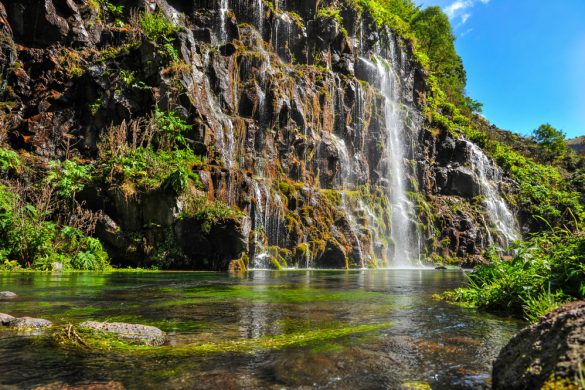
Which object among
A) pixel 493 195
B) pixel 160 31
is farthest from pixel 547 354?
pixel 493 195

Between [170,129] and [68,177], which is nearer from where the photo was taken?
[68,177]

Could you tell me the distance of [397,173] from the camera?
36219 mm

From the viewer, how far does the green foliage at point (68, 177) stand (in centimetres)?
1858

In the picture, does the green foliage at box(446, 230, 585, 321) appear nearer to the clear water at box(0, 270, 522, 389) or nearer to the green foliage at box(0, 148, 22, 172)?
the clear water at box(0, 270, 522, 389)

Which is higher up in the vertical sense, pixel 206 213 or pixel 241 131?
pixel 241 131

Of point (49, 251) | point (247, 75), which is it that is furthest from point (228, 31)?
point (49, 251)

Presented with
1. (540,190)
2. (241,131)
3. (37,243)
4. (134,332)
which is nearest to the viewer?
(134,332)

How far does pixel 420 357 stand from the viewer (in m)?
3.73

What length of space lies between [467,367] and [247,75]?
27236 mm

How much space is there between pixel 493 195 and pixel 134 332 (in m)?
41.4

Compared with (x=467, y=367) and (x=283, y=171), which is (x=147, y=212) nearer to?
(x=283, y=171)

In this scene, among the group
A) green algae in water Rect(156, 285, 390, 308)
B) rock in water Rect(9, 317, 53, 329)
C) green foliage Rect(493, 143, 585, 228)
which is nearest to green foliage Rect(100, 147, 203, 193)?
green algae in water Rect(156, 285, 390, 308)

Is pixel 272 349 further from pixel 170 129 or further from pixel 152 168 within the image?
pixel 170 129

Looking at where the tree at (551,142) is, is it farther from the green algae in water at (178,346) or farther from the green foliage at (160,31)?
the green algae in water at (178,346)
